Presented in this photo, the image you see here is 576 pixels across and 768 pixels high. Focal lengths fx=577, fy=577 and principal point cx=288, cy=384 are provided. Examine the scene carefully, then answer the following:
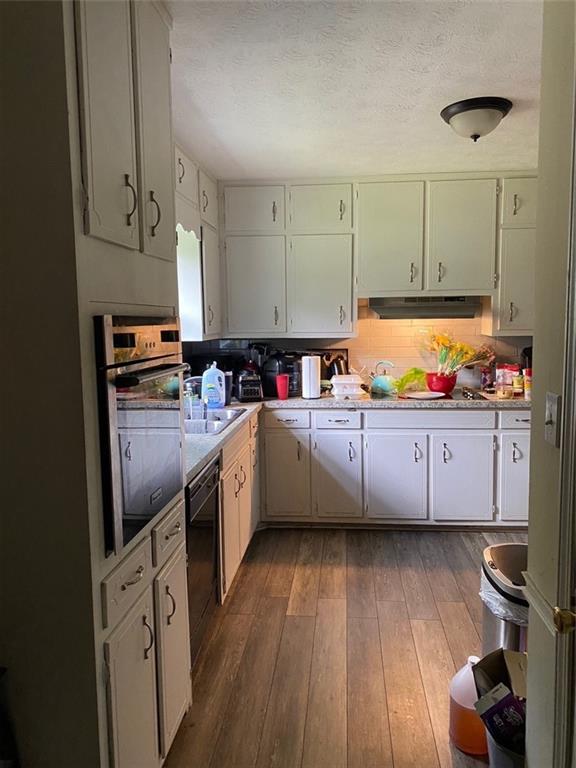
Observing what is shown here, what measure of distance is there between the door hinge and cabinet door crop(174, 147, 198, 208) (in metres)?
2.63

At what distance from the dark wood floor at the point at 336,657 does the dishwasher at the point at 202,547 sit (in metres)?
0.20

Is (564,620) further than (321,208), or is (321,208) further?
(321,208)

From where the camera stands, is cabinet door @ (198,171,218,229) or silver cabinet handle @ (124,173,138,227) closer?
silver cabinet handle @ (124,173,138,227)

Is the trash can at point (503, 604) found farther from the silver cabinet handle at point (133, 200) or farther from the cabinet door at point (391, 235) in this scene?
the cabinet door at point (391, 235)

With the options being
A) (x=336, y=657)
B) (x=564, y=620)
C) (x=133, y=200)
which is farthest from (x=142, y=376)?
(x=336, y=657)

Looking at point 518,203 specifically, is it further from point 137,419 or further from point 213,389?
point 137,419

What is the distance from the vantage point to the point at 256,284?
4129 mm

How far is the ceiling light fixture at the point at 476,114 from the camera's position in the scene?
260 cm

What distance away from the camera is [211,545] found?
2.60 meters

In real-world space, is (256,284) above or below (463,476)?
above

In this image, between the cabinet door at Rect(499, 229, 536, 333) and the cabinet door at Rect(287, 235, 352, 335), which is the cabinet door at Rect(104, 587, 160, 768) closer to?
the cabinet door at Rect(287, 235, 352, 335)

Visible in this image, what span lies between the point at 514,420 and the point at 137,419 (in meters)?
2.94

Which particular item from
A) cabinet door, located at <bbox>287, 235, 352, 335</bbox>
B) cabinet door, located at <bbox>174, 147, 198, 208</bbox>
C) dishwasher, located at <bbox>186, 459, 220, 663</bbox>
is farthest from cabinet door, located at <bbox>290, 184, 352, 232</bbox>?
dishwasher, located at <bbox>186, 459, 220, 663</bbox>

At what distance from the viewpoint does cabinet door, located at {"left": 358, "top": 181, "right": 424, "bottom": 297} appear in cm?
399
